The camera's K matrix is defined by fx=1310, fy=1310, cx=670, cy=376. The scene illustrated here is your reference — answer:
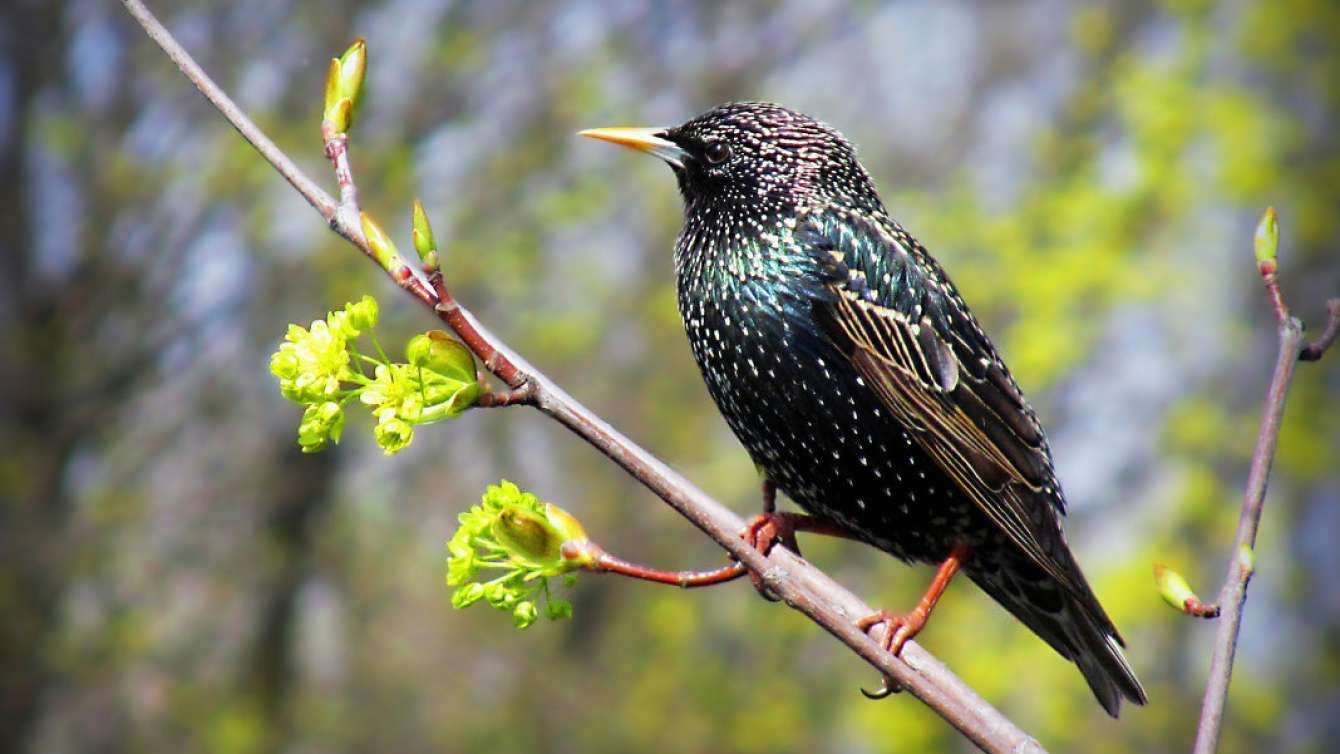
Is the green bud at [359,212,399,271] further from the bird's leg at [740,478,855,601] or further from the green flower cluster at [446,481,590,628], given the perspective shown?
the bird's leg at [740,478,855,601]

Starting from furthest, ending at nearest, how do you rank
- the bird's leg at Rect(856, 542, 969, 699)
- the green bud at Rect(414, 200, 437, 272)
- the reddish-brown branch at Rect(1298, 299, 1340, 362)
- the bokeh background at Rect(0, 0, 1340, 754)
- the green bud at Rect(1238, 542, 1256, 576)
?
1. the bokeh background at Rect(0, 0, 1340, 754)
2. the bird's leg at Rect(856, 542, 969, 699)
3. the reddish-brown branch at Rect(1298, 299, 1340, 362)
4. the green bud at Rect(1238, 542, 1256, 576)
5. the green bud at Rect(414, 200, 437, 272)

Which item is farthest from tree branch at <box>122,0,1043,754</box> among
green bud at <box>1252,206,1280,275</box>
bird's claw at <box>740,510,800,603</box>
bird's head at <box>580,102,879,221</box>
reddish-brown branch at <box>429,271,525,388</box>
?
bird's head at <box>580,102,879,221</box>

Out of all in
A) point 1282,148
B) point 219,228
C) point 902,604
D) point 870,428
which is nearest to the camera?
point 870,428

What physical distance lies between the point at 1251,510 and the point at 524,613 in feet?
2.89

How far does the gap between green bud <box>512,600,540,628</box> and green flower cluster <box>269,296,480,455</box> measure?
0.23m

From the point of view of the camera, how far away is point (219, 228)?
6.81 metres

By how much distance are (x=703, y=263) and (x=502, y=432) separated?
5.06 metres

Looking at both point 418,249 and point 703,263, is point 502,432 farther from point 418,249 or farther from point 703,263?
point 418,249

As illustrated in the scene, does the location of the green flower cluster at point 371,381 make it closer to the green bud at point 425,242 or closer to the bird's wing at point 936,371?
the green bud at point 425,242

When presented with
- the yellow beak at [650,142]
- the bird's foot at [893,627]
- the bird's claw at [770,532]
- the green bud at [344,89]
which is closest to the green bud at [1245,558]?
the bird's foot at [893,627]

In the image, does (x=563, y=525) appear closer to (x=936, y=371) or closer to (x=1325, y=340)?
(x=1325, y=340)

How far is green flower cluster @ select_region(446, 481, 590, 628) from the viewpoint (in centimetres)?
139

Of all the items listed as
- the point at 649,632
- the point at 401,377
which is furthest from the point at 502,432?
the point at 401,377

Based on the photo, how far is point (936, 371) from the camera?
241 cm
